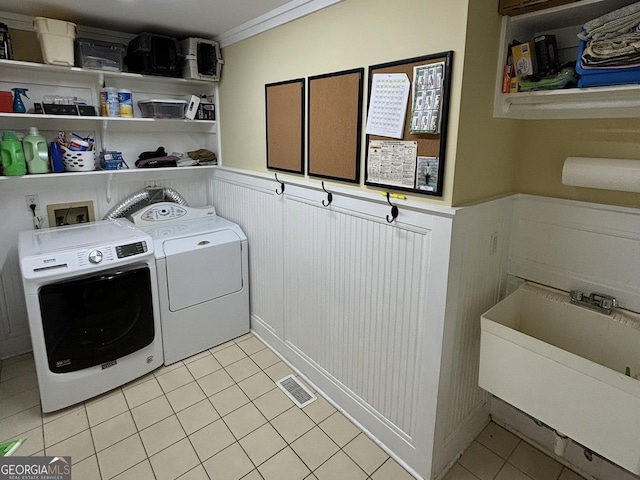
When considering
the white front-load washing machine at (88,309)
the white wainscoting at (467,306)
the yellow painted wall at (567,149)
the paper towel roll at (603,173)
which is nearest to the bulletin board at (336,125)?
the white wainscoting at (467,306)

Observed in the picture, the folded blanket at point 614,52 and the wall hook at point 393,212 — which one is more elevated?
the folded blanket at point 614,52

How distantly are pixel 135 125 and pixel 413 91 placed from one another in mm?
2301

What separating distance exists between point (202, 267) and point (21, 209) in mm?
1320

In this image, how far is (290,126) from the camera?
2.26m

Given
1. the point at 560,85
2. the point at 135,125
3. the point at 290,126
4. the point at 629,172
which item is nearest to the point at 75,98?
the point at 135,125

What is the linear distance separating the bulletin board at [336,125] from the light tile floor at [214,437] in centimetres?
142

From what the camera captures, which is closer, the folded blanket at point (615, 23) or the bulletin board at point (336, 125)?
the folded blanket at point (615, 23)

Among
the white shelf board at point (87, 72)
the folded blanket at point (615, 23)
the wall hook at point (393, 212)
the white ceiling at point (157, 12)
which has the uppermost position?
the white ceiling at point (157, 12)

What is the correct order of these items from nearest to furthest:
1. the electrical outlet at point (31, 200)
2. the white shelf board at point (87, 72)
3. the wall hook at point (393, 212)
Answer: the wall hook at point (393, 212) → the white shelf board at point (87, 72) → the electrical outlet at point (31, 200)

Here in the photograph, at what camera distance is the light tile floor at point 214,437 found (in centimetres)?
184

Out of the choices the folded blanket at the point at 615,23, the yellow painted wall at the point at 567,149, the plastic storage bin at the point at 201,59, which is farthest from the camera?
the plastic storage bin at the point at 201,59

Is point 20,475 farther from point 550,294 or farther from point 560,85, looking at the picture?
point 560,85

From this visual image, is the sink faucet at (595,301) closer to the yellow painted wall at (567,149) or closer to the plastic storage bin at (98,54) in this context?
the yellow painted wall at (567,149)

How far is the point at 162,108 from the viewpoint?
2822mm
